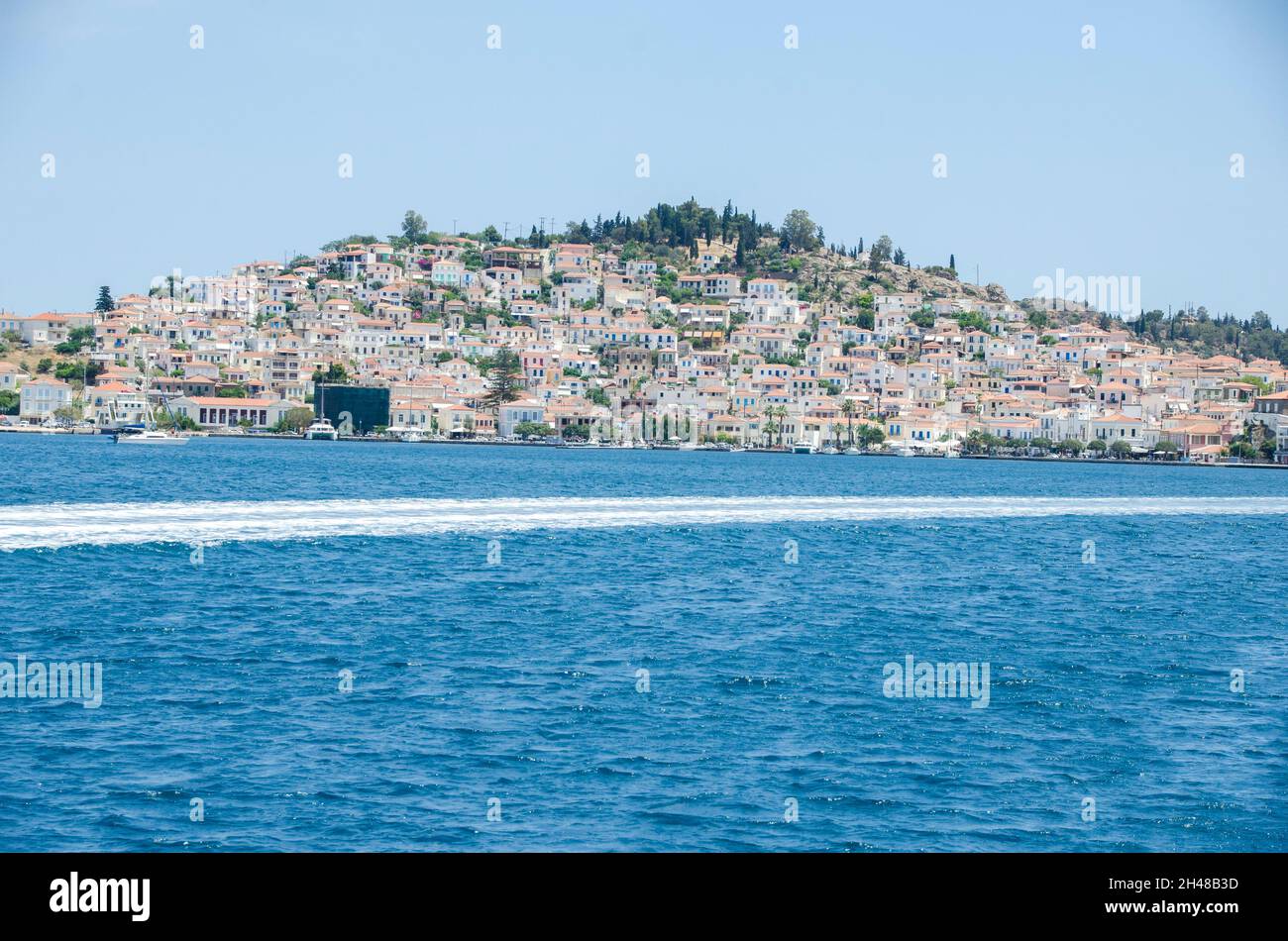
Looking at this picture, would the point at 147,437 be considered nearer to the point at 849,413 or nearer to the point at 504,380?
the point at 504,380

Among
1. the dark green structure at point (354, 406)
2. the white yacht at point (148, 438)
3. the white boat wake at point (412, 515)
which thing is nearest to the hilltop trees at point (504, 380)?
the dark green structure at point (354, 406)

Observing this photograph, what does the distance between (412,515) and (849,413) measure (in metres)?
84.4

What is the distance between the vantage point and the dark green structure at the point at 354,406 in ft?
355

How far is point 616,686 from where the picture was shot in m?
15.0

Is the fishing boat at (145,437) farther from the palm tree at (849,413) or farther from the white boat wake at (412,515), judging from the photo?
the white boat wake at (412,515)

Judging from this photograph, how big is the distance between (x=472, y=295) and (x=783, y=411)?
50.0m

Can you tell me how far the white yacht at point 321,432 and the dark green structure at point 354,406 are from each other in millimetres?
1222

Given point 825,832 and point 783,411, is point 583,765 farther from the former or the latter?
point 783,411

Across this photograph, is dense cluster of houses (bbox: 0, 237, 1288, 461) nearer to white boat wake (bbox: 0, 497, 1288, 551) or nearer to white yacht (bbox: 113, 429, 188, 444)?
white yacht (bbox: 113, 429, 188, 444)

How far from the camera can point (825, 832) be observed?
10.1 meters

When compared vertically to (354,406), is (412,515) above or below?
below
